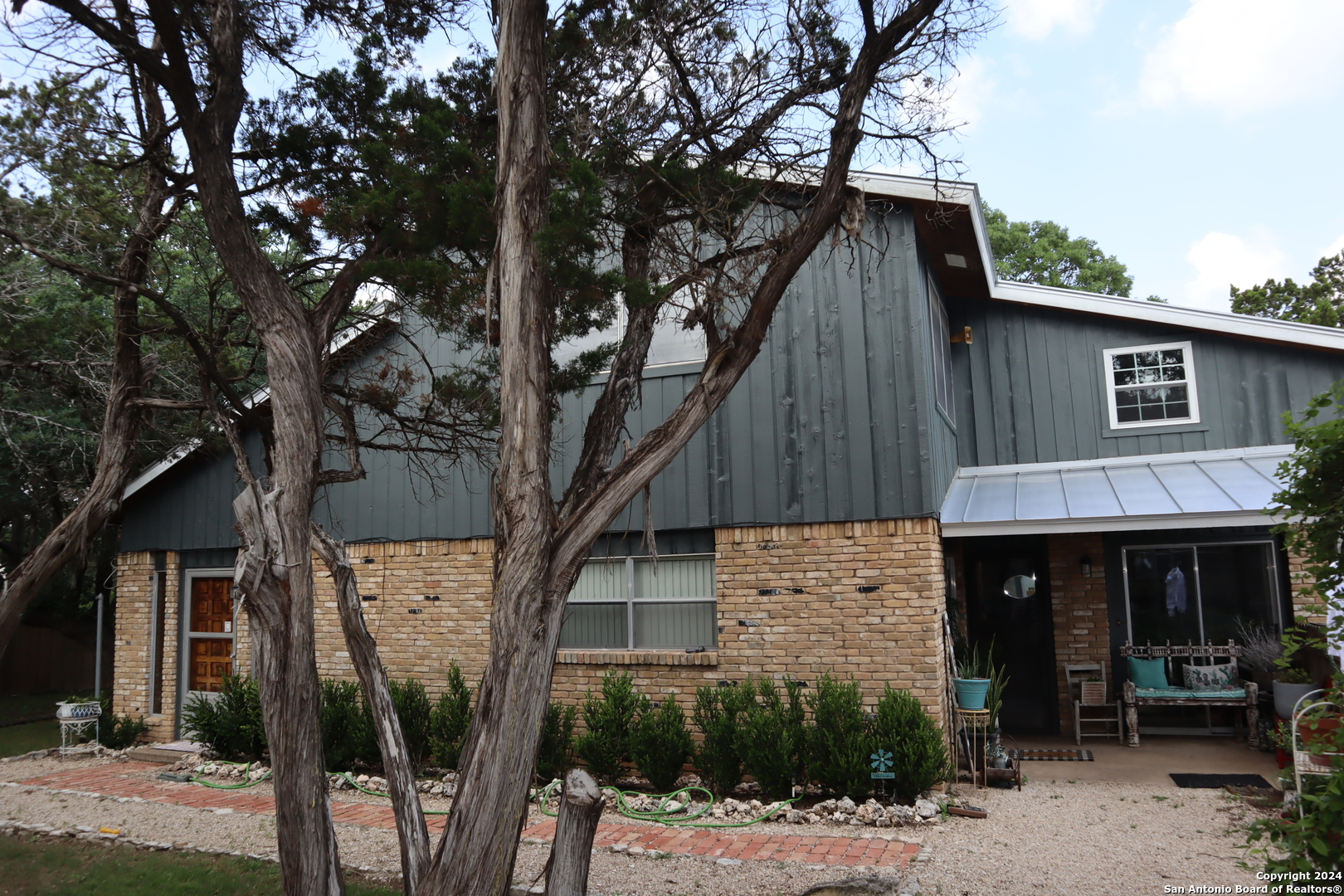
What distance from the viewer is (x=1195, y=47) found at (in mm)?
11125

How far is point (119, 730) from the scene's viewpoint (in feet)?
41.0

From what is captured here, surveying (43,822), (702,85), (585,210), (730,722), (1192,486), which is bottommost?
A: (43,822)

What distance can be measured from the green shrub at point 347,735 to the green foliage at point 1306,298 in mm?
22019

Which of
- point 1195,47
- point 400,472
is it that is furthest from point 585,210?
point 1195,47

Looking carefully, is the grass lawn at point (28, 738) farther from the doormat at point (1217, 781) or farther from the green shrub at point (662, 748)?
the doormat at point (1217, 781)

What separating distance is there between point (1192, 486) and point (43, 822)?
12.1m

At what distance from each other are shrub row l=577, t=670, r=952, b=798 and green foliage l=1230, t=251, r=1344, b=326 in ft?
63.3

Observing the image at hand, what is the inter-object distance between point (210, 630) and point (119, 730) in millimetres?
1705

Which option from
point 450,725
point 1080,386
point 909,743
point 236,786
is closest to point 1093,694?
point 1080,386

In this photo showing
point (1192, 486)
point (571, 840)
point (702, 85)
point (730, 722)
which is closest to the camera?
point (571, 840)

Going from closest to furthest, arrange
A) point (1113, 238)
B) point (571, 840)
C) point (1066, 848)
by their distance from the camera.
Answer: point (571, 840)
point (1066, 848)
point (1113, 238)

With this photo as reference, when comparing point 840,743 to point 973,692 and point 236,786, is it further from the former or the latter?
point 236,786

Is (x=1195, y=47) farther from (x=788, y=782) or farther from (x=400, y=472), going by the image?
(x=400, y=472)

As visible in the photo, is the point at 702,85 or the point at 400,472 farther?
the point at 400,472
